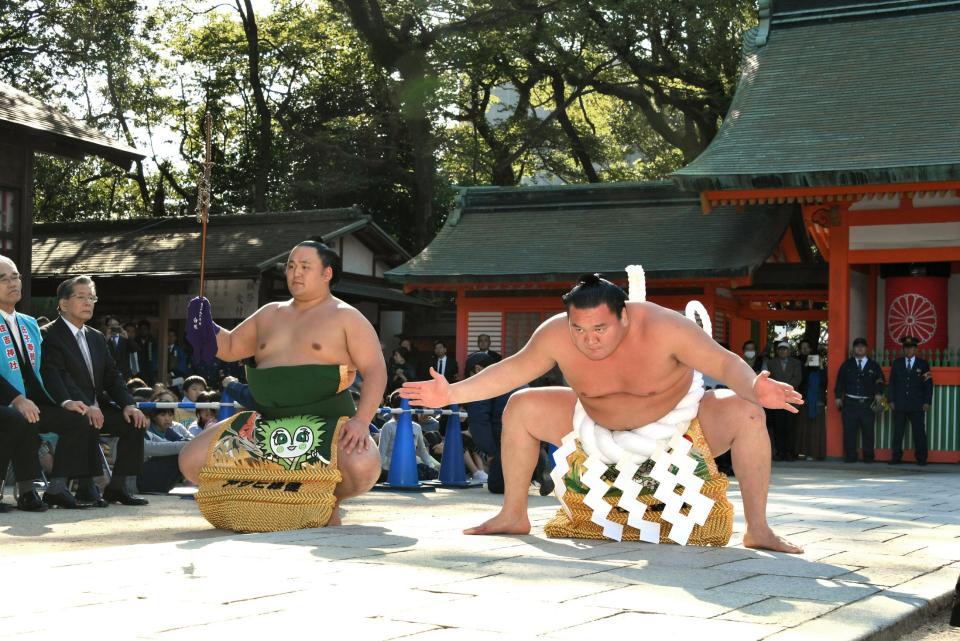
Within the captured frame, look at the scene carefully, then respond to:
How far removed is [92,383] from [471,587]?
4.29m

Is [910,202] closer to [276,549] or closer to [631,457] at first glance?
[631,457]

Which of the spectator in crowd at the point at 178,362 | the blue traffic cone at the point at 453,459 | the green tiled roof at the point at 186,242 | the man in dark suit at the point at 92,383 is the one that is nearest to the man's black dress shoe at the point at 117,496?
the man in dark suit at the point at 92,383

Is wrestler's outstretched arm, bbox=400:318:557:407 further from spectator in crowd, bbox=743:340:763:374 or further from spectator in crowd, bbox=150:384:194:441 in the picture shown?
spectator in crowd, bbox=743:340:763:374

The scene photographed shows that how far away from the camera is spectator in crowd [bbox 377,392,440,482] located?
344 inches

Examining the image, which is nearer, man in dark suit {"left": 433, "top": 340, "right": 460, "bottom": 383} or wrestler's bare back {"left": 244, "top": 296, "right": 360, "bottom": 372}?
wrestler's bare back {"left": 244, "top": 296, "right": 360, "bottom": 372}

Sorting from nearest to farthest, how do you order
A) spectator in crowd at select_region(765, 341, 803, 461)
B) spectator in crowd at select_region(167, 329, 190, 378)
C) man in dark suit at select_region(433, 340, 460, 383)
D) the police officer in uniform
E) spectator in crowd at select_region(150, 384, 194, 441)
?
spectator in crowd at select_region(150, 384, 194, 441) < the police officer in uniform < spectator in crowd at select_region(765, 341, 803, 461) < man in dark suit at select_region(433, 340, 460, 383) < spectator in crowd at select_region(167, 329, 190, 378)

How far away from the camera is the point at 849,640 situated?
234cm

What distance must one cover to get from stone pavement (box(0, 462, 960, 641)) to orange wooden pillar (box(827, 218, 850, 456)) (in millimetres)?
8122

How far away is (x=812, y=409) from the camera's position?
43.8 feet

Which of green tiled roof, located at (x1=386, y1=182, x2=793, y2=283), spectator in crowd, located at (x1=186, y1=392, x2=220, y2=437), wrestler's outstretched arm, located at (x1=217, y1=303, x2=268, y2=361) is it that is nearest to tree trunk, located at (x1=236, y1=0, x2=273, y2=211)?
green tiled roof, located at (x1=386, y1=182, x2=793, y2=283)

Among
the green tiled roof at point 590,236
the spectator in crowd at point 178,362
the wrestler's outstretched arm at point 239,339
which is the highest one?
the green tiled roof at point 590,236

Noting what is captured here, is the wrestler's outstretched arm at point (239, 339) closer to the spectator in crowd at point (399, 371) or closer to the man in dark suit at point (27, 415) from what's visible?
the man in dark suit at point (27, 415)

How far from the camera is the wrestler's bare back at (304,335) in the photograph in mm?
4918

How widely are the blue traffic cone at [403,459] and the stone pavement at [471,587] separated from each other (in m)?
3.85
